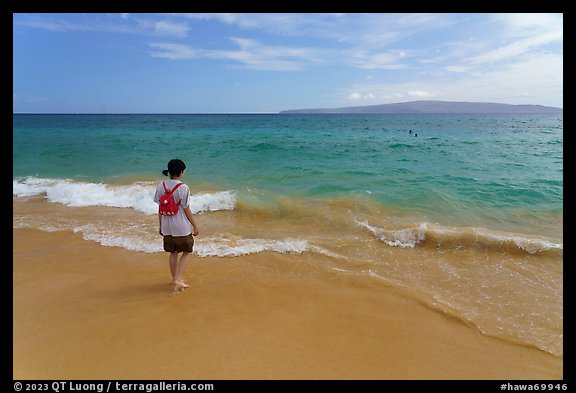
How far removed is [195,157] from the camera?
18.9 m

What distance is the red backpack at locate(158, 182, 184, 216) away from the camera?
3.86 meters

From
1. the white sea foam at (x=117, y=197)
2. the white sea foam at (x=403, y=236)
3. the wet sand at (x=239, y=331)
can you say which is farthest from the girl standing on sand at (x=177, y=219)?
the white sea foam at (x=117, y=197)

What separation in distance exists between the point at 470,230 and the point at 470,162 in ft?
35.6

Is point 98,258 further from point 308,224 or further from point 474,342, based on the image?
point 474,342

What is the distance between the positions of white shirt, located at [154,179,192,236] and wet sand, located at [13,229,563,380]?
832 millimetres

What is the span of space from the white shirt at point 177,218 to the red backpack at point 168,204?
0.04 m

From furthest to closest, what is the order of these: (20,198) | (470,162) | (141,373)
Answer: (470,162) < (20,198) < (141,373)

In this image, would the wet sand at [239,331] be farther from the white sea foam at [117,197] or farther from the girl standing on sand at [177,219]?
the white sea foam at [117,197]

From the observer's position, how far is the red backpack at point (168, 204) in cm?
386

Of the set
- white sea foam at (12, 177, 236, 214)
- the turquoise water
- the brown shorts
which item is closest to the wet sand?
the brown shorts

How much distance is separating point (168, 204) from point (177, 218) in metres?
0.22

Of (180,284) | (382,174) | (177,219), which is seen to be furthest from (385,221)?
(382,174)

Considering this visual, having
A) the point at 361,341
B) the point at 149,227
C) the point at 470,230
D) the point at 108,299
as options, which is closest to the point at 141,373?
the point at 108,299

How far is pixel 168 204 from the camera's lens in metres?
3.89
